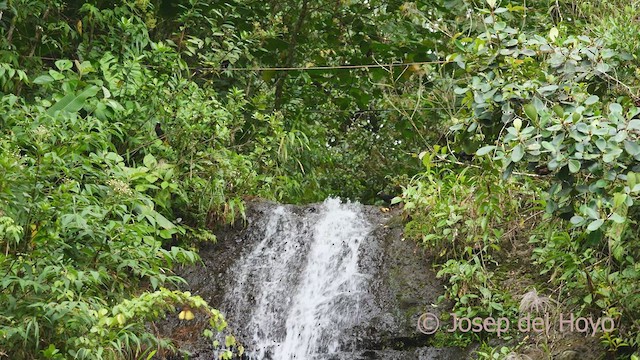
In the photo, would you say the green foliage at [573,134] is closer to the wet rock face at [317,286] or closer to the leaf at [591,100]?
the leaf at [591,100]

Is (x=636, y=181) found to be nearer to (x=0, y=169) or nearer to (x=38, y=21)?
(x=0, y=169)

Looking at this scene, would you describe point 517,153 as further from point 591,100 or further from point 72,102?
point 72,102

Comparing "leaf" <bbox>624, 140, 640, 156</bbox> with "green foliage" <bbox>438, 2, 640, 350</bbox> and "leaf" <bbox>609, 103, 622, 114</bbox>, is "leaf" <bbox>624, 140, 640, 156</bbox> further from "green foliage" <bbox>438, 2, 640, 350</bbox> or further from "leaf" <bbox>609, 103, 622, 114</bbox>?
"leaf" <bbox>609, 103, 622, 114</bbox>

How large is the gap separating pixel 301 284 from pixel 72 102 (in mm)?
2921

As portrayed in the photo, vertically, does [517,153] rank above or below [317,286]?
above

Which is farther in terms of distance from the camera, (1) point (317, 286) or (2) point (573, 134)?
(1) point (317, 286)

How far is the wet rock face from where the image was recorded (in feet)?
23.2

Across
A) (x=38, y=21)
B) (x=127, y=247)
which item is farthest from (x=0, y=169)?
(x=38, y=21)

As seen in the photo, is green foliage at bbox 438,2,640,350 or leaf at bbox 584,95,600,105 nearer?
green foliage at bbox 438,2,640,350

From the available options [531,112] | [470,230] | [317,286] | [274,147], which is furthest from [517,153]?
[274,147]

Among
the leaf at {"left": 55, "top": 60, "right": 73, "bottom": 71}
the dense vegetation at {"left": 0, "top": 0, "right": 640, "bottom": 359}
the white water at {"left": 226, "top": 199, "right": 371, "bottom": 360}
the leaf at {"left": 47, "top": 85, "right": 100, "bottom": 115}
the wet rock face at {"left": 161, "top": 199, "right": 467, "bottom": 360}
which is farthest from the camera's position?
the white water at {"left": 226, "top": 199, "right": 371, "bottom": 360}

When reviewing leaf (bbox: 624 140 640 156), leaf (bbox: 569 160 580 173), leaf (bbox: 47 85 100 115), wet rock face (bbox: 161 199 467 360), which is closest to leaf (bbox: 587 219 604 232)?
leaf (bbox: 569 160 580 173)

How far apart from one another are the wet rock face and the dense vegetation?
268 millimetres

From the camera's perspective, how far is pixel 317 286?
7930 mm
